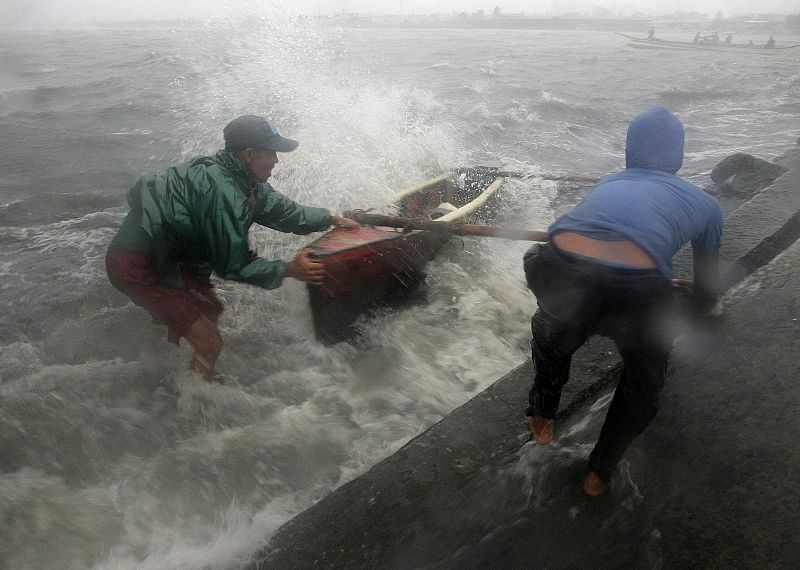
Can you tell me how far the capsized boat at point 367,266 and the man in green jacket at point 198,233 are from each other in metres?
0.88

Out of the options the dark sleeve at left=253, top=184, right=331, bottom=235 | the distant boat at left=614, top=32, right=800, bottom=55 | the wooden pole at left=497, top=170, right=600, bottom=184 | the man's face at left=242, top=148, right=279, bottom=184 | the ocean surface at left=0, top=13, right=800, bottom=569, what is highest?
the distant boat at left=614, top=32, right=800, bottom=55

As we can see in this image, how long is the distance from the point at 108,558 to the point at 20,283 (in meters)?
4.80

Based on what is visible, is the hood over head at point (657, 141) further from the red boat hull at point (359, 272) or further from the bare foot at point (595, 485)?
the red boat hull at point (359, 272)

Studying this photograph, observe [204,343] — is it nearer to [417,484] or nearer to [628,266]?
[417,484]

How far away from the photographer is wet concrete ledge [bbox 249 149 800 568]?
225 cm

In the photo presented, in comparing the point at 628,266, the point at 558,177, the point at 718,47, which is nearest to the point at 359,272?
the point at 628,266

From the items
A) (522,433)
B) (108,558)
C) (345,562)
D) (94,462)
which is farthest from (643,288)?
(94,462)

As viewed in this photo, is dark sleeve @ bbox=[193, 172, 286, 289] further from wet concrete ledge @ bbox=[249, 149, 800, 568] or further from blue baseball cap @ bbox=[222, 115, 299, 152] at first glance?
wet concrete ledge @ bbox=[249, 149, 800, 568]

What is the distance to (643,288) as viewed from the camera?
1.88m

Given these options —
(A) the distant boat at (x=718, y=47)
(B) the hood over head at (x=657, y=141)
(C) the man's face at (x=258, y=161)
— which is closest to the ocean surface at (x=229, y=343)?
(C) the man's face at (x=258, y=161)

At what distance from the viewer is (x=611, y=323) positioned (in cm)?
200

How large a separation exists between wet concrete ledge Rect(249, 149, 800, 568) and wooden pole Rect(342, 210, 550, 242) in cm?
105

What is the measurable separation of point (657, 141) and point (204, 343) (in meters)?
3.18

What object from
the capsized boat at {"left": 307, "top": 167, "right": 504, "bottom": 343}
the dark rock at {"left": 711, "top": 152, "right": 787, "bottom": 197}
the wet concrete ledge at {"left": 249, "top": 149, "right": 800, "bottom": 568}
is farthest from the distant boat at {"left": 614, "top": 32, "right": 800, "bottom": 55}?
the wet concrete ledge at {"left": 249, "top": 149, "right": 800, "bottom": 568}
